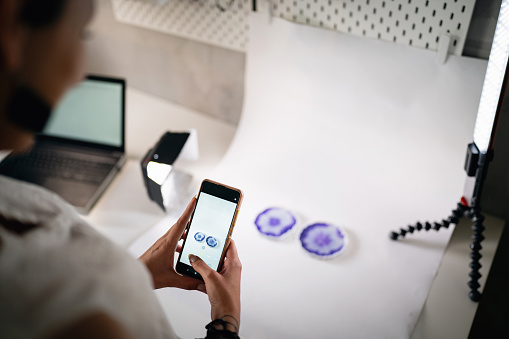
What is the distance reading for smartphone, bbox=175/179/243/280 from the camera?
92 centimetres

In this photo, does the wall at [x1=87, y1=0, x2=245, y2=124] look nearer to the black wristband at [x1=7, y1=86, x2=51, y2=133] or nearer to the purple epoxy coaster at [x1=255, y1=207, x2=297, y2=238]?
the purple epoxy coaster at [x1=255, y1=207, x2=297, y2=238]

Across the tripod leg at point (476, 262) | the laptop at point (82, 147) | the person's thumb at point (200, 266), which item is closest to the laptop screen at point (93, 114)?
the laptop at point (82, 147)

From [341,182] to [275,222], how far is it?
9.9 inches

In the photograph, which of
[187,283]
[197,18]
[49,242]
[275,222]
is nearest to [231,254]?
[187,283]

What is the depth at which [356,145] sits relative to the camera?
132cm

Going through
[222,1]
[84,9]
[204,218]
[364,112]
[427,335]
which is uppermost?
[222,1]

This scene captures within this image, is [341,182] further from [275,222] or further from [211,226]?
[211,226]

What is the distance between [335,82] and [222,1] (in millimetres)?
437

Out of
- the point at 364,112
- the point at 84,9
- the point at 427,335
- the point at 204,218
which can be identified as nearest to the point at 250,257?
the point at 204,218

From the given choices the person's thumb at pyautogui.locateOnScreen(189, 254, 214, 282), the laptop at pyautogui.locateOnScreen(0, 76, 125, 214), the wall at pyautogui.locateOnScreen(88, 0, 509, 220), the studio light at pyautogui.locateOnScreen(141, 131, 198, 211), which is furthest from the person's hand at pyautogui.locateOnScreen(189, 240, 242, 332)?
the wall at pyautogui.locateOnScreen(88, 0, 509, 220)

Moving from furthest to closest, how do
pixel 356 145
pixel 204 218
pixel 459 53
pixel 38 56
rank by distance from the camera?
1. pixel 356 145
2. pixel 459 53
3. pixel 204 218
4. pixel 38 56

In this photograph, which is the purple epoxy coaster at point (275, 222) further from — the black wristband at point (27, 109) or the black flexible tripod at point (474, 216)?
the black wristband at point (27, 109)

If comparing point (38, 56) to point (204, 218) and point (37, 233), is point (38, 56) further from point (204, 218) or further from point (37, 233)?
point (204, 218)

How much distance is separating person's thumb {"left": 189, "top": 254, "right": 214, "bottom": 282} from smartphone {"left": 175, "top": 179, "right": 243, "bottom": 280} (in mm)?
25
